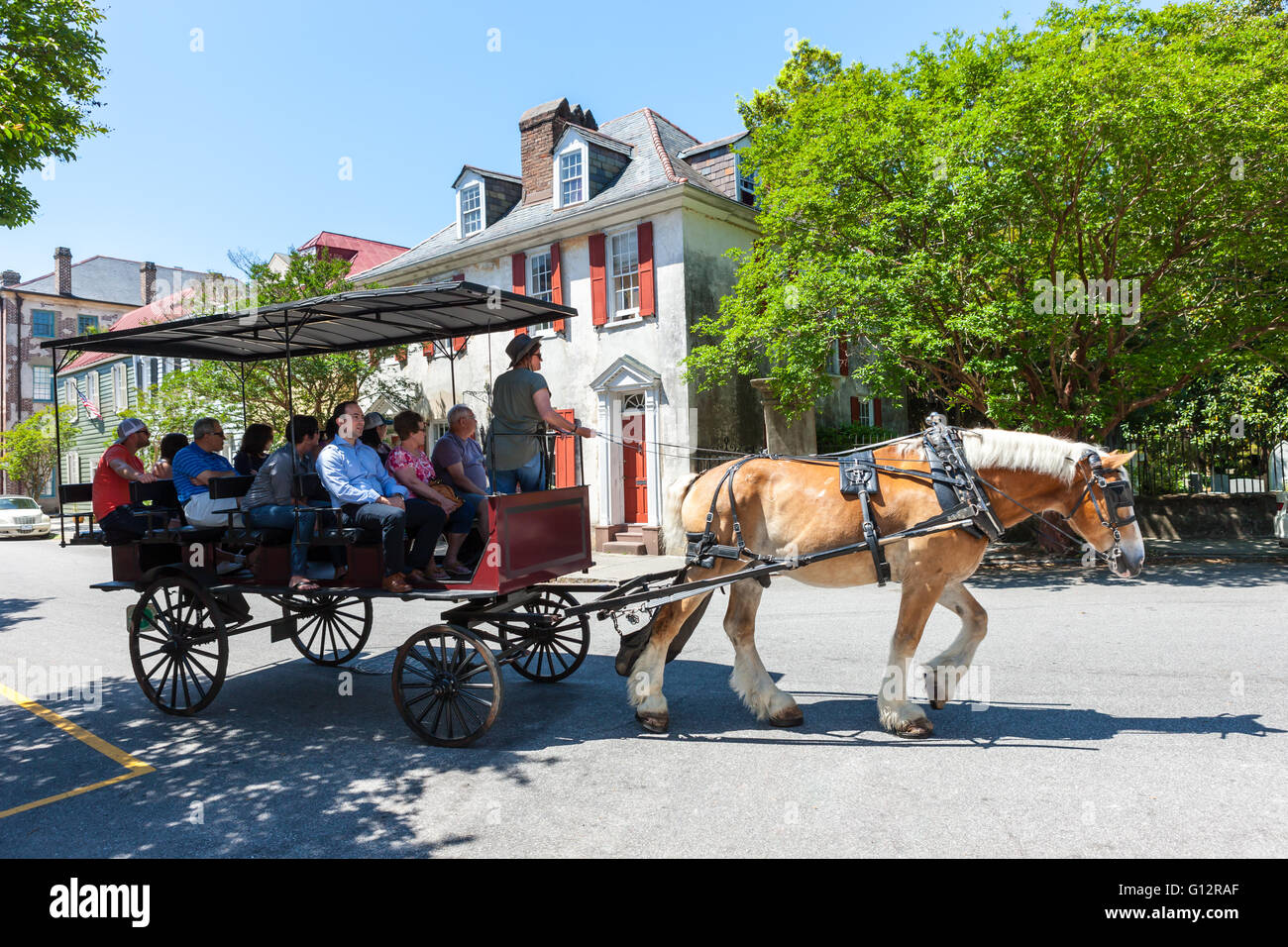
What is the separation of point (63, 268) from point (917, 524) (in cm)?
5462

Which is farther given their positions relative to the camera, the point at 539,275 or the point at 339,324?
the point at 539,275

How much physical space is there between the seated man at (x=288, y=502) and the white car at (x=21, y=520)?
2672 centimetres

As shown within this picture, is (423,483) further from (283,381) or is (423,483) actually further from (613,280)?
(283,381)

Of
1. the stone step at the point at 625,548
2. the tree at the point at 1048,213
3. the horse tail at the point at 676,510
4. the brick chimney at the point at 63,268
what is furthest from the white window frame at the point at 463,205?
the brick chimney at the point at 63,268

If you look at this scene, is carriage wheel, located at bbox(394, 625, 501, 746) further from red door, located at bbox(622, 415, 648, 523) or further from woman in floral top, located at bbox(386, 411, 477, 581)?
red door, located at bbox(622, 415, 648, 523)

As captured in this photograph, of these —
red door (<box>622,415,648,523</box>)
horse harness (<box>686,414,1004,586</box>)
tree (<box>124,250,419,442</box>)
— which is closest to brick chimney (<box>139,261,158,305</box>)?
tree (<box>124,250,419,442</box>)

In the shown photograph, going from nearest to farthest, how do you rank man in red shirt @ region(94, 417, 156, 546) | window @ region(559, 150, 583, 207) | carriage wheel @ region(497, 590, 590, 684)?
1. carriage wheel @ region(497, 590, 590, 684)
2. man in red shirt @ region(94, 417, 156, 546)
3. window @ region(559, 150, 583, 207)

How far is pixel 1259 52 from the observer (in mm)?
10641

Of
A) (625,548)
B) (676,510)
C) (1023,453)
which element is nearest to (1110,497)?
(1023,453)

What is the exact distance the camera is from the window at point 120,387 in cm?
3497

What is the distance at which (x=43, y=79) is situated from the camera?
434 inches

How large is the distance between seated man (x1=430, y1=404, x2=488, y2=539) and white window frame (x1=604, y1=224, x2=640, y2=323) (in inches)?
456

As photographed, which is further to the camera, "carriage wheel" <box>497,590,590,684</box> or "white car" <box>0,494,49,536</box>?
"white car" <box>0,494,49,536</box>

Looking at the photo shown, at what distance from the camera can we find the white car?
87.0 feet
